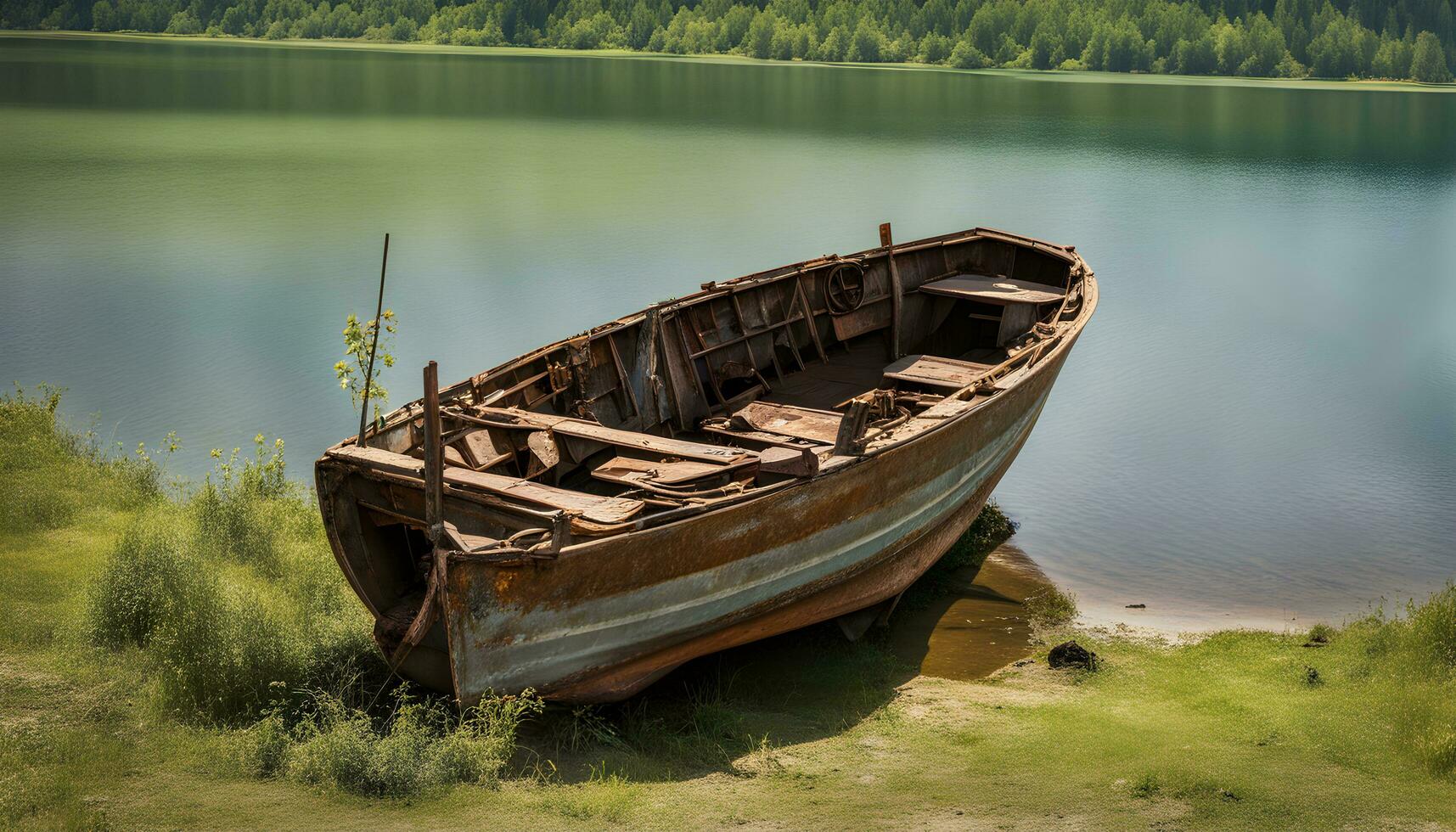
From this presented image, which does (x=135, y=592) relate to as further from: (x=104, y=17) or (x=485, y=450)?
(x=104, y=17)

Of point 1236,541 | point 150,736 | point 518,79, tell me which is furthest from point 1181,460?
point 518,79

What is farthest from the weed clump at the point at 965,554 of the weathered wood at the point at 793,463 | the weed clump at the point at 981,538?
the weathered wood at the point at 793,463

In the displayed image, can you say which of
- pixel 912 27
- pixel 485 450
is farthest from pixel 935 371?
pixel 912 27

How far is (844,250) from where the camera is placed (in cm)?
2606

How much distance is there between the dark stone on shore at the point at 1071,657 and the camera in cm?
948

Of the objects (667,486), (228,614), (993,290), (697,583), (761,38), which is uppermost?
(761,38)

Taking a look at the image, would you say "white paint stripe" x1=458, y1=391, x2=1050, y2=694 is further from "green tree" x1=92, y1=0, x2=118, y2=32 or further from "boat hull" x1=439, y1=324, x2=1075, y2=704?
"green tree" x1=92, y1=0, x2=118, y2=32

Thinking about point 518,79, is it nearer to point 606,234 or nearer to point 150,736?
point 606,234

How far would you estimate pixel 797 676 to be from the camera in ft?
29.9

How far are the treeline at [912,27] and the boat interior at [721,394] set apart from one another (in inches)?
3191

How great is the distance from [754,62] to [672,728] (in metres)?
91.5

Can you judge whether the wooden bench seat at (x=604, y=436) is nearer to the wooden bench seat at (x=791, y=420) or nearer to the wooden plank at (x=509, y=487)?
the wooden plank at (x=509, y=487)

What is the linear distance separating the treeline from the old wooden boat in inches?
3290

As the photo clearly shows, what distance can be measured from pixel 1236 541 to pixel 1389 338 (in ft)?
36.1
